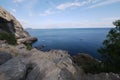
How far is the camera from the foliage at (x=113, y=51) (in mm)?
25547

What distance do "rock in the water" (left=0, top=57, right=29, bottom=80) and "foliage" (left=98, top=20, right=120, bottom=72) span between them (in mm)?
16829

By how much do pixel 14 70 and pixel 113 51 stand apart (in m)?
20.7

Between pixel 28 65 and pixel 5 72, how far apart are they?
273cm

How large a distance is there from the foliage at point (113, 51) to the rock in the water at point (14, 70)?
1683cm

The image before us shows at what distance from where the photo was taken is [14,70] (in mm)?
12297

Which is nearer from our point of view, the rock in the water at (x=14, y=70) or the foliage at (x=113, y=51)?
the rock in the water at (x=14, y=70)

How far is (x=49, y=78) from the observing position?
12.1 metres

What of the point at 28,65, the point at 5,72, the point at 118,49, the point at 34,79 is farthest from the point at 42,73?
the point at 118,49

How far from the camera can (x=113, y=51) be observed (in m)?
27.0

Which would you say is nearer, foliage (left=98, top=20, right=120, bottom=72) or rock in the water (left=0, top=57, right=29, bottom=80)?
rock in the water (left=0, top=57, right=29, bottom=80)

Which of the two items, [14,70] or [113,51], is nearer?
[14,70]

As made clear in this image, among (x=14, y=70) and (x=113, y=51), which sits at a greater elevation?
(x=14, y=70)

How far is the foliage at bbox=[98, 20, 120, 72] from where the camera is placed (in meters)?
25.5

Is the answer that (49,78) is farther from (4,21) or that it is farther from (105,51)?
(4,21)
